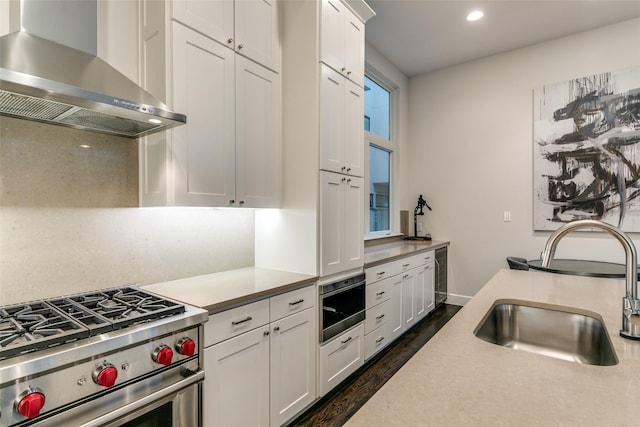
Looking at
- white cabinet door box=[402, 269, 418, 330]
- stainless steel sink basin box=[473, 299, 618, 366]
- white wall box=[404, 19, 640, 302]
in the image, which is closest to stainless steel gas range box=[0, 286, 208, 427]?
stainless steel sink basin box=[473, 299, 618, 366]

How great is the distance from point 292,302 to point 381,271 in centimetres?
118

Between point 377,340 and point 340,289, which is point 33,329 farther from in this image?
point 377,340

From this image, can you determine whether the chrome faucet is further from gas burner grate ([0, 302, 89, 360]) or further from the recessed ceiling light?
the recessed ceiling light

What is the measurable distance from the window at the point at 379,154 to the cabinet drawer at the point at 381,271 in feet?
3.19

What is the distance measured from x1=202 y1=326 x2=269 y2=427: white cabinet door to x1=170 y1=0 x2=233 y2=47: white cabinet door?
66.5 inches

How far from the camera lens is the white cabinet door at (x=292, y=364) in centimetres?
186

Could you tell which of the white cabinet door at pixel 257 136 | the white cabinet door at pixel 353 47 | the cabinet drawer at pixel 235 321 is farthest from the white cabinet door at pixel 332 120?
the cabinet drawer at pixel 235 321

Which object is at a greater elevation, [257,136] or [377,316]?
[257,136]

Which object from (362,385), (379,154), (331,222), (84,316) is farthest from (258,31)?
(362,385)

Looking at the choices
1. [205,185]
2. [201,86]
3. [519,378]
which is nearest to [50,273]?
[205,185]

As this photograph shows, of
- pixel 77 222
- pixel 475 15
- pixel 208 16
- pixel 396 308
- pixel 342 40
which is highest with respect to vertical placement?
pixel 475 15

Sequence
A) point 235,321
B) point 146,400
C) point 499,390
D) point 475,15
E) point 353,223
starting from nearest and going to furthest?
1. point 499,390
2. point 146,400
3. point 235,321
4. point 353,223
5. point 475,15

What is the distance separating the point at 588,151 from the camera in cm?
352

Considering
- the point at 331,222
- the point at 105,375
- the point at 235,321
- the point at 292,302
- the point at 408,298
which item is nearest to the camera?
the point at 105,375
